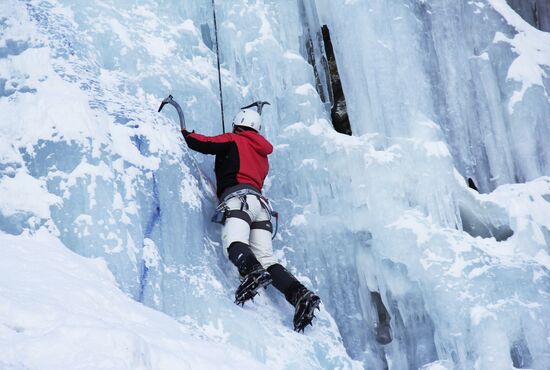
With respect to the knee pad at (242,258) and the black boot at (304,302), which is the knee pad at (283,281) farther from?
the knee pad at (242,258)

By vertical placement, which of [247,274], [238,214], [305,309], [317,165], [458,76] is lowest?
[305,309]

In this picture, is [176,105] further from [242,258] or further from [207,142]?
[242,258]

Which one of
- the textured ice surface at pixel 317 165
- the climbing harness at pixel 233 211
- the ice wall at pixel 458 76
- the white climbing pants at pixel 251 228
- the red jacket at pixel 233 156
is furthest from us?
the ice wall at pixel 458 76

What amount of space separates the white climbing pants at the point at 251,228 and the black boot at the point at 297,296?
0.16 metres

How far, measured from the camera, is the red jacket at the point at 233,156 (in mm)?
4379

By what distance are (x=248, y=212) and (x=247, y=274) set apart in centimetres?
53

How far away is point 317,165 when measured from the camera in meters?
5.17

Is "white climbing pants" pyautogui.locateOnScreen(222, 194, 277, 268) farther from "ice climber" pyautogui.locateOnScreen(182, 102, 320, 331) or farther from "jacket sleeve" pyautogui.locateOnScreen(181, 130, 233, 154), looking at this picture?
"jacket sleeve" pyautogui.locateOnScreen(181, 130, 233, 154)

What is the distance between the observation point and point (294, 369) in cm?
374

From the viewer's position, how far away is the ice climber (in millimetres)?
3951

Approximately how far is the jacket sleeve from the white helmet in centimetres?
29

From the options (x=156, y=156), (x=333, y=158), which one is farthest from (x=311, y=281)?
(x=156, y=156)

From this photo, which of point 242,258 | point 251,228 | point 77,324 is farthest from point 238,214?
point 77,324

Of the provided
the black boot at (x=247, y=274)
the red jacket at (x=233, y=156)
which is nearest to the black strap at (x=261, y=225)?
the red jacket at (x=233, y=156)
